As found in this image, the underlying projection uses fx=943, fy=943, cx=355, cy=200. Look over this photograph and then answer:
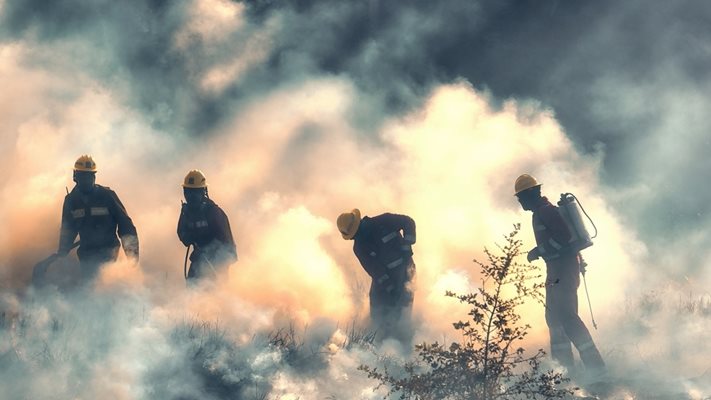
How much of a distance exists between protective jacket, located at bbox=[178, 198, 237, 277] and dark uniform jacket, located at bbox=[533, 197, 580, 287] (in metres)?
3.29

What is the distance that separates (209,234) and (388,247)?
1.94 metres

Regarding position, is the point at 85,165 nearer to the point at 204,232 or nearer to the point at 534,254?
the point at 204,232

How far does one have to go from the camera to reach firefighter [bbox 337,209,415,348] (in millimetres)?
10102

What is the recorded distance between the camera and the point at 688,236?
2291 centimetres

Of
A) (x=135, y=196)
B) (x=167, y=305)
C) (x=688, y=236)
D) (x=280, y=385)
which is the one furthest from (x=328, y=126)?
(x=280, y=385)

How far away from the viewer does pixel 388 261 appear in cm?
1011

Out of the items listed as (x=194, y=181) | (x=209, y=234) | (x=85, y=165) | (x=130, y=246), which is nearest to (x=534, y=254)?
(x=209, y=234)

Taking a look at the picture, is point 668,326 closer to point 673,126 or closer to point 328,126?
point 328,126

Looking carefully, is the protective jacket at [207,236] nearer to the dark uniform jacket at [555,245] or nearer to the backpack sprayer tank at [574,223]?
the dark uniform jacket at [555,245]

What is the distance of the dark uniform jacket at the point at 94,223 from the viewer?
33.0 ft

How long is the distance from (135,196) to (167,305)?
7.82 m

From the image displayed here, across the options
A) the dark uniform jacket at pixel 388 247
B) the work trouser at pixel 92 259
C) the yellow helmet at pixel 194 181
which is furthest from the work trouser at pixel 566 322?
the work trouser at pixel 92 259

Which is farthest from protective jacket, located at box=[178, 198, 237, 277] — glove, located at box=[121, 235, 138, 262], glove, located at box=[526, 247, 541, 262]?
glove, located at box=[526, 247, 541, 262]

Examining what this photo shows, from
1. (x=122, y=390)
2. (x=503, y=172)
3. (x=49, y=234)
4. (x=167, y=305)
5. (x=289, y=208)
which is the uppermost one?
(x=503, y=172)
